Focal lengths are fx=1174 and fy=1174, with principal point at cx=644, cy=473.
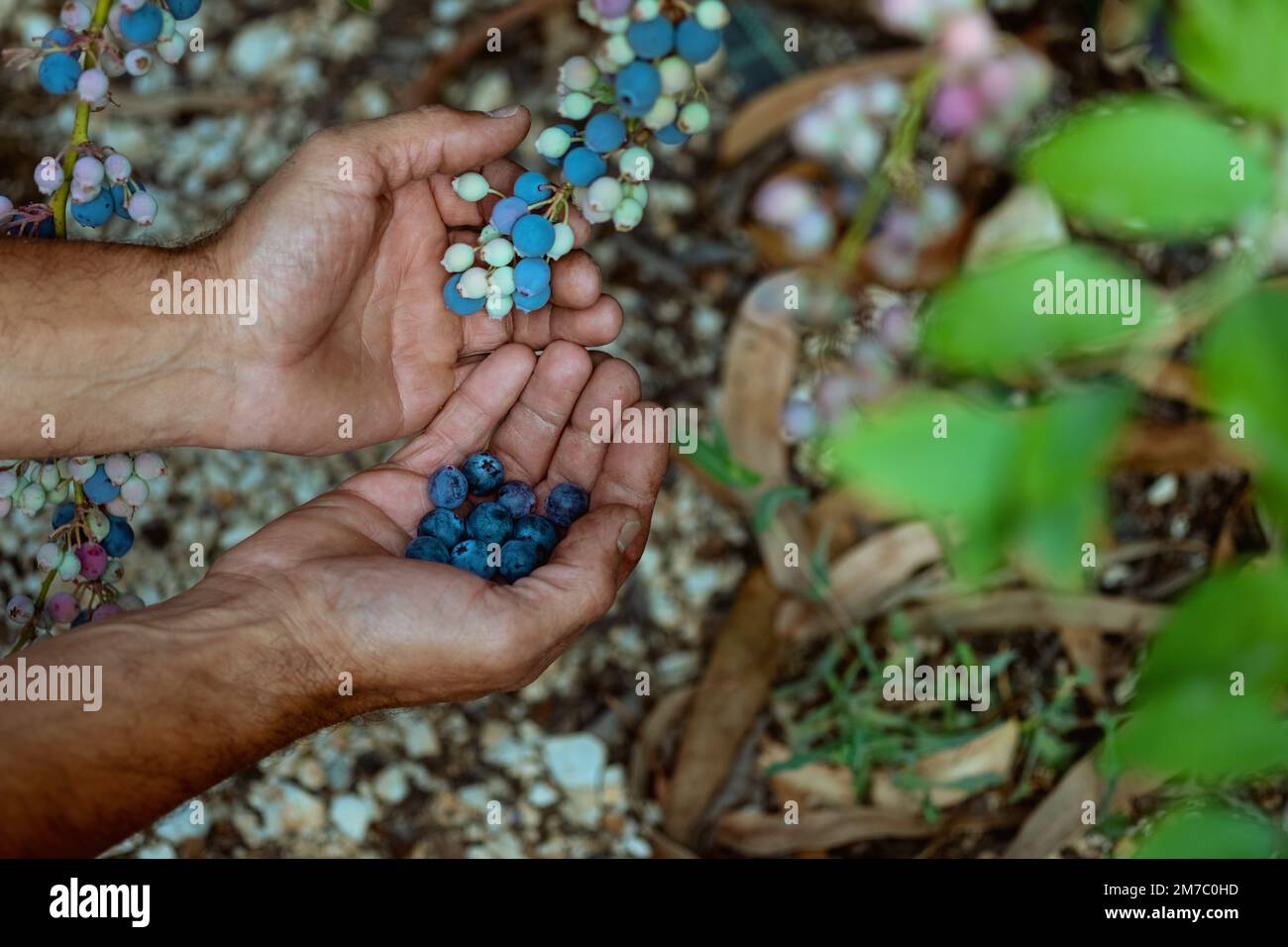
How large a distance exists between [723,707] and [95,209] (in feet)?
3.91

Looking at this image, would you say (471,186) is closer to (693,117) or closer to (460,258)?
(460,258)

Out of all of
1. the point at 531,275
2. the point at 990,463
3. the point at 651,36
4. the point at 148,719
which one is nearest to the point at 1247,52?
the point at 990,463

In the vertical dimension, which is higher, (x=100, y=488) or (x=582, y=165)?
(x=582, y=165)

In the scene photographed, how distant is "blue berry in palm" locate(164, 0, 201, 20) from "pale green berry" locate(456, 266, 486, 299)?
41 cm

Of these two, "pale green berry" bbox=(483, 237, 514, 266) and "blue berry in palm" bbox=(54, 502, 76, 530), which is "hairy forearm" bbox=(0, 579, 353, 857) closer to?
"blue berry in palm" bbox=(54, 502, 76, 530)

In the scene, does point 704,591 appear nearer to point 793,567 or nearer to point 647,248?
point 793,567

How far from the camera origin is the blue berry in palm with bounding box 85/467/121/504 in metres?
1.38

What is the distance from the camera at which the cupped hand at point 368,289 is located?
4.79 feet

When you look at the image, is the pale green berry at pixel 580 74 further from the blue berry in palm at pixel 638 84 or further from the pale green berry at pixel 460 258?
the pale green berry at pixel 460 258

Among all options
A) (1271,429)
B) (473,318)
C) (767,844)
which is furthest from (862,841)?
(1271,429)

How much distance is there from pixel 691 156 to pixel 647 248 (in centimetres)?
19

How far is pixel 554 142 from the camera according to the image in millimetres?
1267

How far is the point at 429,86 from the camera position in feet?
7.24

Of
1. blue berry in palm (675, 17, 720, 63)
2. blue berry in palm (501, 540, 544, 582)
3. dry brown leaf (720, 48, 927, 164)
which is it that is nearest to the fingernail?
blue berry in palm (501, 540, 544, 582)
